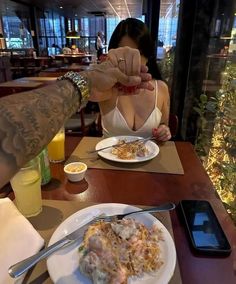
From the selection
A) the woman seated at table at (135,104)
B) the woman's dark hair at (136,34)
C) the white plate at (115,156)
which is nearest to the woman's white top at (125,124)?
the woman seated at table at (135,104)

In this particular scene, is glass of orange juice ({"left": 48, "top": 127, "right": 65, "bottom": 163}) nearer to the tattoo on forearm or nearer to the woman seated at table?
the tattoo on forearm

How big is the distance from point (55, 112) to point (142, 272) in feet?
1.41

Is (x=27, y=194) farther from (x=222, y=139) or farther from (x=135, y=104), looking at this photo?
(x=222, y=139)

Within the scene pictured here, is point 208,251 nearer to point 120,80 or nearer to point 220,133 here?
point 120,80

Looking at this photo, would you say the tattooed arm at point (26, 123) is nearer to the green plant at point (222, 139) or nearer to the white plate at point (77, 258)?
the white plate at point (77, 258)

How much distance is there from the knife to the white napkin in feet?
0.10

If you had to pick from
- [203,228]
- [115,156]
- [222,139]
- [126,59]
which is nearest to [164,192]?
[203,228]

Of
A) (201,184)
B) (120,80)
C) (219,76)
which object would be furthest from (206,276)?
(219,76)

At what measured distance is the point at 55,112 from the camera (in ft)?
1.83

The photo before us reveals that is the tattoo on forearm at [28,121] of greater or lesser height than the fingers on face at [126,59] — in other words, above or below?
below

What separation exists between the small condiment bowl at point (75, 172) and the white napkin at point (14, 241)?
0.27 meters

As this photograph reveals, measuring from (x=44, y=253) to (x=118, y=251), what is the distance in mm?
177

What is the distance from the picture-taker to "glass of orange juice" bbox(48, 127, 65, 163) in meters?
1.07

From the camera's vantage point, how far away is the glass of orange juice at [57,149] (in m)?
1.07
